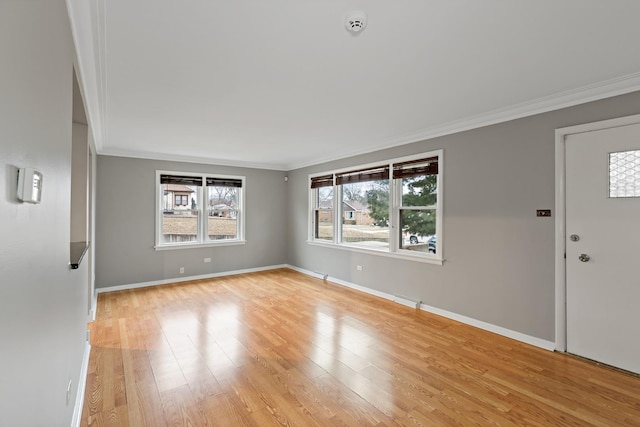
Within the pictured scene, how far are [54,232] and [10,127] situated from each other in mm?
836

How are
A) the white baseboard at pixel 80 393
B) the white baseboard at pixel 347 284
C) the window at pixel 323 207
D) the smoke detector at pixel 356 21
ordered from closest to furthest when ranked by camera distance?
the smoke detector at pixel 356 21
the white baseboard at pixel 80 393
the white baseboard at pixel 347 284
the window at pixel 323 207

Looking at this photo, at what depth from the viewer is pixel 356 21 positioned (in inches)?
70.9

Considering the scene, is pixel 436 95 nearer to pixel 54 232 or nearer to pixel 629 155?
pixel 629 155

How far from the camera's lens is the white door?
2.64 m

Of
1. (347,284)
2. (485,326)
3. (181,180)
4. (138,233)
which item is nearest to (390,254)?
(347,284)

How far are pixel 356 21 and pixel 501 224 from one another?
2.78 metres

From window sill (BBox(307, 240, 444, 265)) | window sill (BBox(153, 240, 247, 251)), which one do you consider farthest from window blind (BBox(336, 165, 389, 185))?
window sill (BBox(153, 240, 247, 251))

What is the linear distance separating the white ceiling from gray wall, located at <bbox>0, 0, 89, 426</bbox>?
2.21ft

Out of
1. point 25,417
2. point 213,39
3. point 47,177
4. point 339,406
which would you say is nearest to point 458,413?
point 339,406

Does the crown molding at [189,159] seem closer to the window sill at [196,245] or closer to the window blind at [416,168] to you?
the window sill at [196,245]

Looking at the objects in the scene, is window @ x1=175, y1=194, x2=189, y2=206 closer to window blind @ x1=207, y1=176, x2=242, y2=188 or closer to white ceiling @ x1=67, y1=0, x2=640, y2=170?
window blind @ x1=207, y1=176, x2=242, y2=188

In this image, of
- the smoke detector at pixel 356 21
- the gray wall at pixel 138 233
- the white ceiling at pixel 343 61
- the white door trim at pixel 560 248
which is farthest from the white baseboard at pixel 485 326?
the smoke detector at pixel 356 21

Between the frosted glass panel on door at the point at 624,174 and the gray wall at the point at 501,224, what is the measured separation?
37cm

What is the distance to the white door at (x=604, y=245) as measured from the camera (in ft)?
8.66
